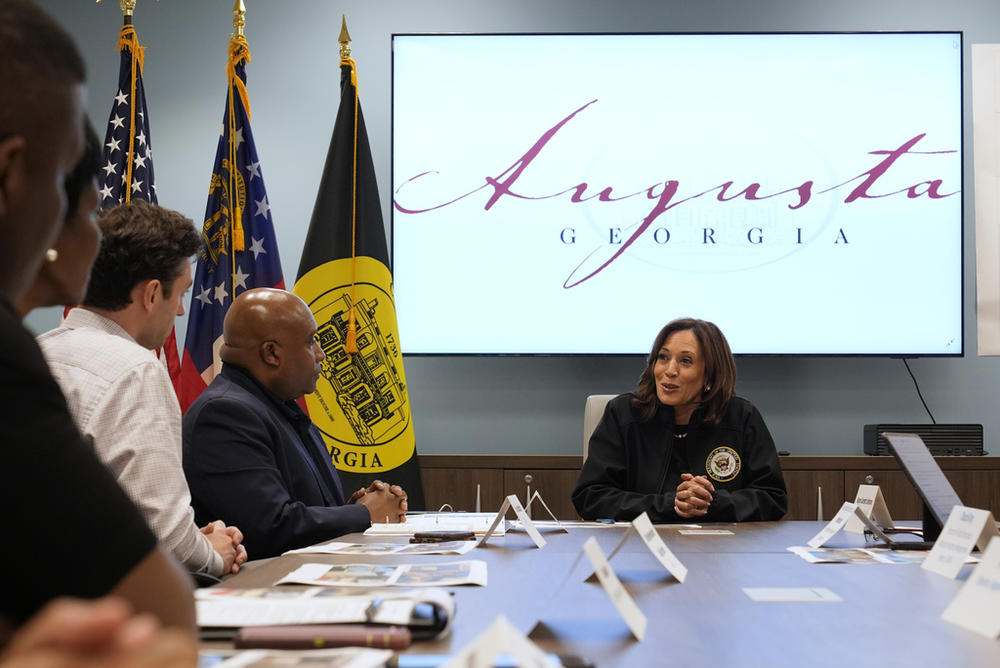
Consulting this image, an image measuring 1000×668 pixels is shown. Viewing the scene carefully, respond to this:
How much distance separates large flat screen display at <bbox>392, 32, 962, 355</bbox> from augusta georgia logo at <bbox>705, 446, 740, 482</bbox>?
1245mm

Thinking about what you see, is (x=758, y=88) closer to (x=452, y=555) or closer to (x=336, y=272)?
(x=336, y=272)

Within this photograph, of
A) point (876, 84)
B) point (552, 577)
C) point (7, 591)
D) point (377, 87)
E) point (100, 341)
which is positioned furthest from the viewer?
point (377, 87)

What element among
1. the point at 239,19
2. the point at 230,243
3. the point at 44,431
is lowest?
the point at 44,431

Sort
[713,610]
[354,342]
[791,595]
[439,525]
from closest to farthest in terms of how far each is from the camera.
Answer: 1. [713,610]
2. [791,595]
3. [439,525]
4. [354,342]

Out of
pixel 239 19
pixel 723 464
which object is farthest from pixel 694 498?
pixel 239 19

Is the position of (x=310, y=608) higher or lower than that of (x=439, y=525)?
higher

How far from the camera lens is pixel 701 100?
4328 mm

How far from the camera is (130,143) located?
12.8 ft

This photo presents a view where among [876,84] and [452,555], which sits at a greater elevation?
[876,84]

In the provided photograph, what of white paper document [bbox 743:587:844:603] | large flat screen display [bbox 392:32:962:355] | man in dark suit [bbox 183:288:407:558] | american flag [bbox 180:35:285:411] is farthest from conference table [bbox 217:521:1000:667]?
large flat screen display [bbox 392:32:962:355]

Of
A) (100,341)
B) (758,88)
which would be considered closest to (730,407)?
(758,88)

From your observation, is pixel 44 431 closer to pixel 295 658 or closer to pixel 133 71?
pixel 295 658

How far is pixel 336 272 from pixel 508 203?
883 millimetres

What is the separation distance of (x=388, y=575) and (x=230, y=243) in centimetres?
275
